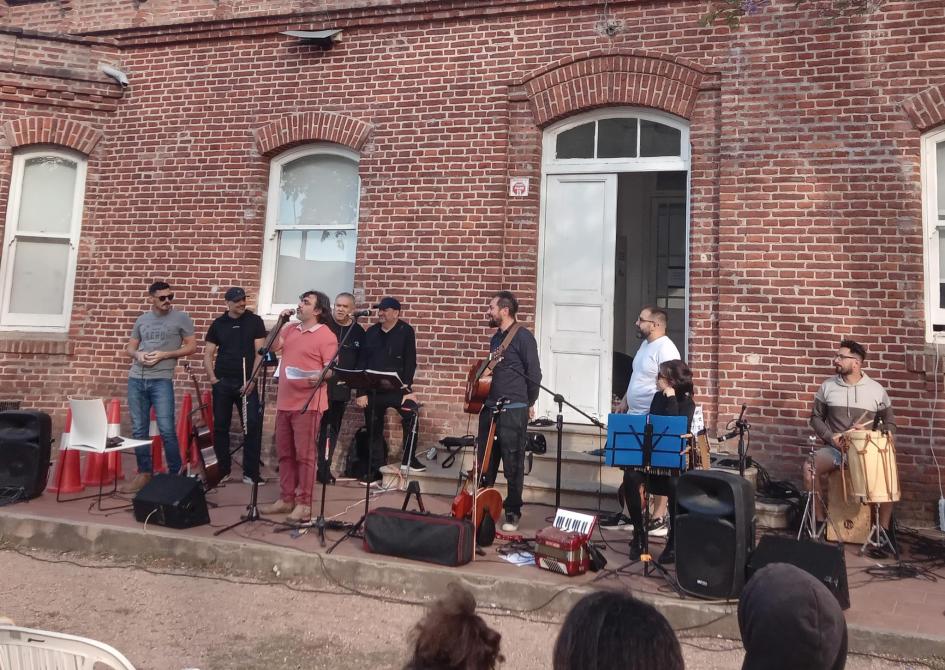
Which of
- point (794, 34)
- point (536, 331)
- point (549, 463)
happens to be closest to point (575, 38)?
point (794, 34)

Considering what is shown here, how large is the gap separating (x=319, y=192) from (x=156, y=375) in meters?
3.24

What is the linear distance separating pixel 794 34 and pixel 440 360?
16.6 ft

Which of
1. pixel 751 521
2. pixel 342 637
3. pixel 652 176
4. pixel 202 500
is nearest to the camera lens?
pixel 342 637

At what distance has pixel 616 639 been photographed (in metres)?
1.54

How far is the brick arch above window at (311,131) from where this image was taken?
848 cm

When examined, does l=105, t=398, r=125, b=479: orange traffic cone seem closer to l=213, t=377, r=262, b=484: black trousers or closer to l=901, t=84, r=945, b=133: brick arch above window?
l=213, t=377, r=262, b=484: black trousers

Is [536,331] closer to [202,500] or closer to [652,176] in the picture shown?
[202,500]

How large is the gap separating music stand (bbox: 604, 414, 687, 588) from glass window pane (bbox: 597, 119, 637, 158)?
12.6 feet

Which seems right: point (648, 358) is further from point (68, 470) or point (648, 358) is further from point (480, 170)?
point (68, 470)

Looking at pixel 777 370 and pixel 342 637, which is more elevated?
pixel 777 370

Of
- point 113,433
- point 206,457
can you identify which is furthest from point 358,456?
point 113,433

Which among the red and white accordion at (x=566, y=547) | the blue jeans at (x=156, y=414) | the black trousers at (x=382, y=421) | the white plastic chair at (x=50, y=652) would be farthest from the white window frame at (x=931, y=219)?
the blue jeans at (x=156, y=414)

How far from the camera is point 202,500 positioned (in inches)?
226

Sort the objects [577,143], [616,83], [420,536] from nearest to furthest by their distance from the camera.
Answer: [420,536] → [616,83] → [577,143]
